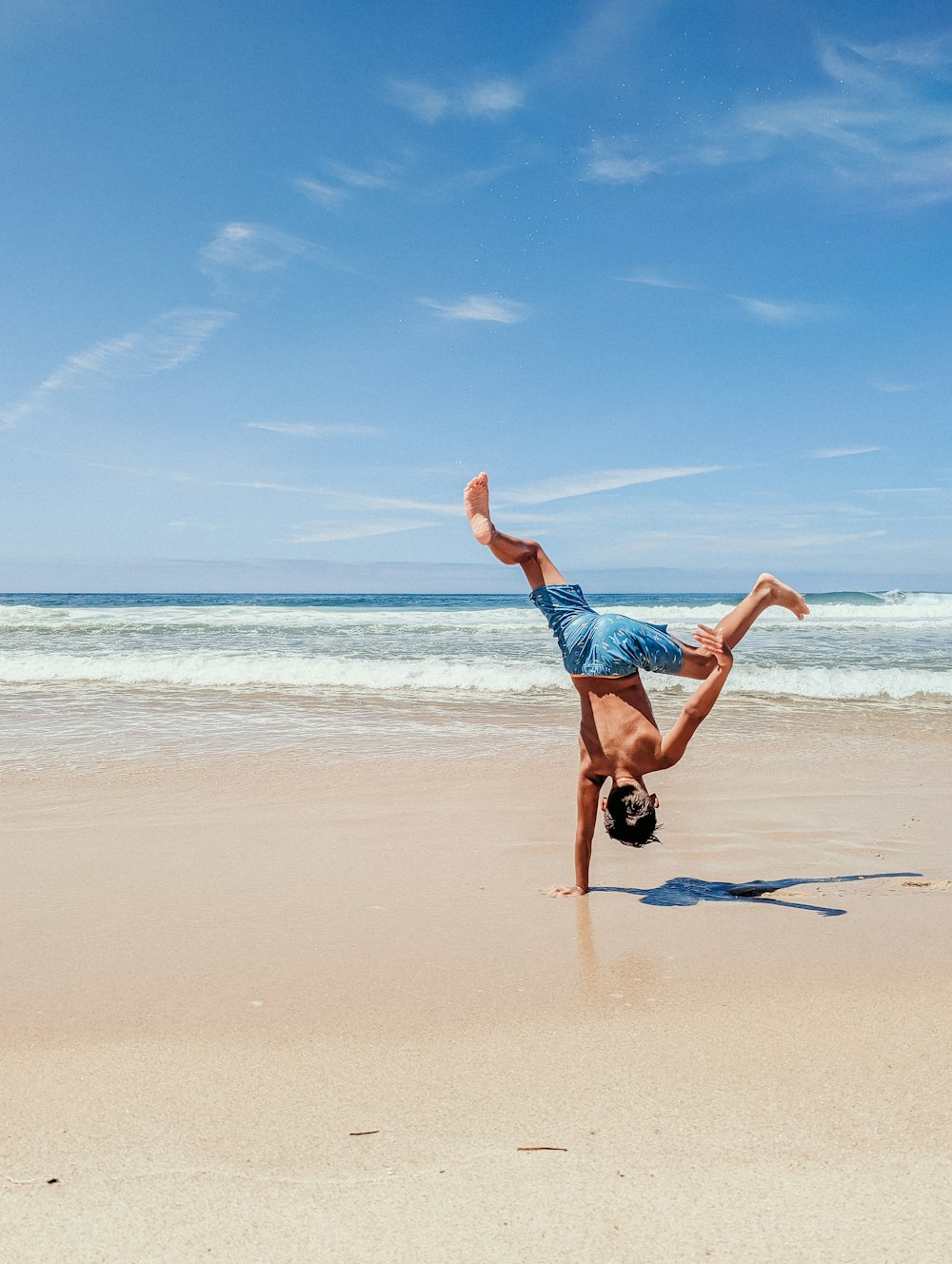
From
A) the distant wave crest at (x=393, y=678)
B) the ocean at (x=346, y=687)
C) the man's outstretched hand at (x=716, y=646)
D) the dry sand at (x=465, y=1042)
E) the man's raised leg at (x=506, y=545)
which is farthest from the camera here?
the distant wave crest at (x=393, y=678)

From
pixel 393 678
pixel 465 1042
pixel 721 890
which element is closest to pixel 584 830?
pixel 721 890

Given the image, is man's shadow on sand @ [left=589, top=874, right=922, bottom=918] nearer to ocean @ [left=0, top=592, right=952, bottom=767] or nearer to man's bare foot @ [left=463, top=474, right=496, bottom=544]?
man's bare foot @ [left=463, top=474, right=496, bottom=544]

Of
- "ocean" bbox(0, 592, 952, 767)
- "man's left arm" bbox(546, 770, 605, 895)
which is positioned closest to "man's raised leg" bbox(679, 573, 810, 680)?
"man's left arm" bbox(546, 770, 605, 895)

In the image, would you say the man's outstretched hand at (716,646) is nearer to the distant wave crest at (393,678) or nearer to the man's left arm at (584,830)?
the man's left arm at (584,830)

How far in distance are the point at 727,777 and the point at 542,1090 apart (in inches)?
223

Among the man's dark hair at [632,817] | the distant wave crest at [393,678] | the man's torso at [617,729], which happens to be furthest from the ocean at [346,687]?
the man's dark hair at [632,817]

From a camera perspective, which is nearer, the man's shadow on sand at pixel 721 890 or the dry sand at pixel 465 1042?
the dry sand at pixel 465 1042

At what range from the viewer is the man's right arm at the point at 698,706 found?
5066 mm

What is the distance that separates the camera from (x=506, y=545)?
5961mm

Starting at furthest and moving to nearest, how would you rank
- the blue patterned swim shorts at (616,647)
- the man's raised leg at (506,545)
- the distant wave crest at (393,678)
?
1. the distant wave crest at (393,678)
2. the man's raised leg at (506,545)
3. the blue patterned swim shorts at (616,647)

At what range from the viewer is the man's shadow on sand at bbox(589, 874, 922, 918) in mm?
4945

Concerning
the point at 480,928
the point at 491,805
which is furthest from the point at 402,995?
the point at 491,805

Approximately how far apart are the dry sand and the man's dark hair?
0.41 metres

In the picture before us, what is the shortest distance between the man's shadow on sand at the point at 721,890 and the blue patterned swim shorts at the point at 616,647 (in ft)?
4.28
